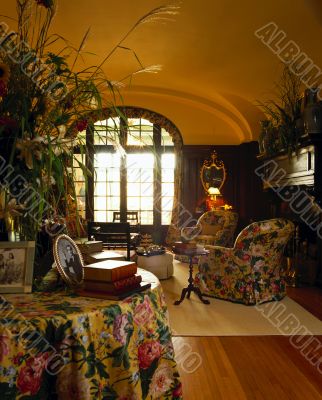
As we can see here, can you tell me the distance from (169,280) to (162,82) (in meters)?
3.92

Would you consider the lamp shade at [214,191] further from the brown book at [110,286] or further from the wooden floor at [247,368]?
the brown book at [110,286]

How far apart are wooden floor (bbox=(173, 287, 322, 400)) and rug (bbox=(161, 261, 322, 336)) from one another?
15 cm

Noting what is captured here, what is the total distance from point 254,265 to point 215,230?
2.87m

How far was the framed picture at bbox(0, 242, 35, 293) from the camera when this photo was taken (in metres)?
1.42

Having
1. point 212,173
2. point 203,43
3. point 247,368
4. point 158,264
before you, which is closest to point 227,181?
point 212,173

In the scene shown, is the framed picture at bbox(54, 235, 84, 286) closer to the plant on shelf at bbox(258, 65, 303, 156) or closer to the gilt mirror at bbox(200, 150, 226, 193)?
the plant on shelf at bbox(258, 65, 303, 156)

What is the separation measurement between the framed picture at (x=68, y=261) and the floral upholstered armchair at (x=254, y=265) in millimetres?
2771

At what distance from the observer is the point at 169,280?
5324mm

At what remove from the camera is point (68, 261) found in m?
1.55

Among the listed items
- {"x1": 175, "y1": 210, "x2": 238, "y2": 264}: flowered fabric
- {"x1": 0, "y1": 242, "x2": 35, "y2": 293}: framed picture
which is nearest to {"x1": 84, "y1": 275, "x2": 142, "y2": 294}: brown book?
{"x1": 0, "y1": 242, "x2": 35, "y2": 293}: framed picture

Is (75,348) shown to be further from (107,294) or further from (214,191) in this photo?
(214,191)

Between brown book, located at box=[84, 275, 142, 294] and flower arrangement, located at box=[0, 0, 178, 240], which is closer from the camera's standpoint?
flower arrangement, located at box=[0, 0, 178, 240]

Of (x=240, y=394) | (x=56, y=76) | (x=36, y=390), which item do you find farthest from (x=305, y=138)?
(x=36, y=390)

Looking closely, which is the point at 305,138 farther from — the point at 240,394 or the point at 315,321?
the point at 240,394
